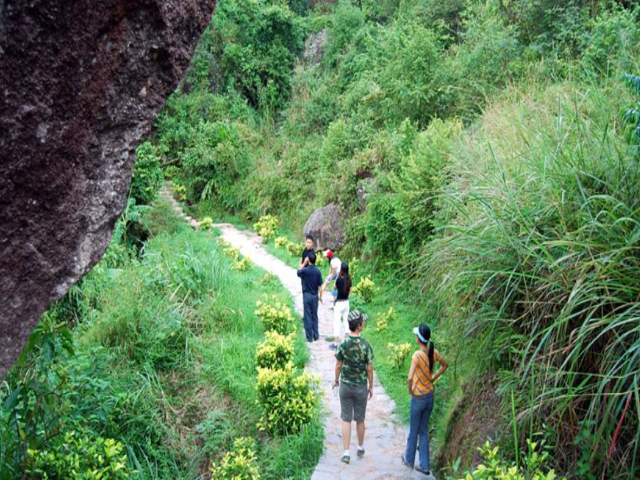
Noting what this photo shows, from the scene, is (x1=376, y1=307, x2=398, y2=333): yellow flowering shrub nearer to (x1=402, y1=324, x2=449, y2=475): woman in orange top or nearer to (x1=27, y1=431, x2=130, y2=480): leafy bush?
(x1=402, y1=324, x2=449, y2=475): woman in orange top

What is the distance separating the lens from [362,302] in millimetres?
10633

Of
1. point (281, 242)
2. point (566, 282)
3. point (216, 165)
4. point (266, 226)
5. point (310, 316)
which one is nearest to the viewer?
point (566, 282)

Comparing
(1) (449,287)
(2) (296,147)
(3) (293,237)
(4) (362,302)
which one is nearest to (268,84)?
(2) (296,147)

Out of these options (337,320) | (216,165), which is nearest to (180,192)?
(216,165)

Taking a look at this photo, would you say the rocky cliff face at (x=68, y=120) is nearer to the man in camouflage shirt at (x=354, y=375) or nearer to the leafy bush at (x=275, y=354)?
the man in camouflage shirt at (x=354, y=375)

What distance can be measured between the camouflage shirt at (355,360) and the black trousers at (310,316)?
308 cm

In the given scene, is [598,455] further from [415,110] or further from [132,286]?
[415,110]

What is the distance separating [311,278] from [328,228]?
4767 millimetres

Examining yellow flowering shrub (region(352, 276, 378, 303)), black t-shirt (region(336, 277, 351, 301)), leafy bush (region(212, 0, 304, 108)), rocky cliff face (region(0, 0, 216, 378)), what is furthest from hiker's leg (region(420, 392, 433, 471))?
leafy bush (region(212, 0, 304, 108))

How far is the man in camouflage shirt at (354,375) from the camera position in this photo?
19.5 ft

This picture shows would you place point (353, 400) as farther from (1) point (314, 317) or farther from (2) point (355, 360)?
(1) point (314, 317)

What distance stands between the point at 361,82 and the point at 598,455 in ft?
45.7

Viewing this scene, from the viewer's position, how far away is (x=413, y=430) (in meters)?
5.83

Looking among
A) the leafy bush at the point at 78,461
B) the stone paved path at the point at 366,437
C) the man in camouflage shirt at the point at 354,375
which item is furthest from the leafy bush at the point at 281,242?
the leafy bush at the point at 78,461
